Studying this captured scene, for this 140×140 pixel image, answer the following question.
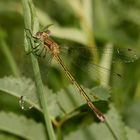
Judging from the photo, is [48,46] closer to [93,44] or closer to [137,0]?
[93,44]

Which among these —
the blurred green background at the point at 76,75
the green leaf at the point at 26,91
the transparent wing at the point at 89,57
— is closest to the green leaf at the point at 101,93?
the blurred green background at the point at 76,75

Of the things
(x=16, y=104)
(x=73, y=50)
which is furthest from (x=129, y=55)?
(x=16, y=104)

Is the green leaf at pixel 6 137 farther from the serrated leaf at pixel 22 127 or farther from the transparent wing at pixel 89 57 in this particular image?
the transparent wing at pixel 89 57

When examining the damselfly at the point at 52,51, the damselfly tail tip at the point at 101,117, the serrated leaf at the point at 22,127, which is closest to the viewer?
the damselfly at the point at 52,51

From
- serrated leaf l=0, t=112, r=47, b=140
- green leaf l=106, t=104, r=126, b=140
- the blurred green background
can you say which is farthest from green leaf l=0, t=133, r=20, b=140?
green leaf l=106, t=104, r=126, b=140

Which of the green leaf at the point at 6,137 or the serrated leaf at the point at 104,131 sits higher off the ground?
the serrated leaf at the point at 104,131
